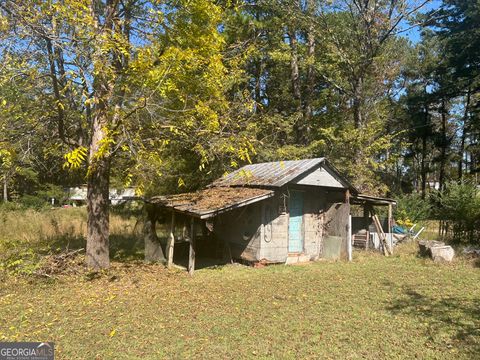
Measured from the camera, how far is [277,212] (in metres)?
12.8

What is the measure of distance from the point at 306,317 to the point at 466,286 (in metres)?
5.00

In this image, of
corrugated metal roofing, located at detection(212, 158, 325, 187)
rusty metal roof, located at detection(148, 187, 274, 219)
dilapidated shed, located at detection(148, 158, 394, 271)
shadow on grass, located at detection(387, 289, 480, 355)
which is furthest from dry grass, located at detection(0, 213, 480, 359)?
corrugated metal roofing, located at detection(212, 158, 325, 187)

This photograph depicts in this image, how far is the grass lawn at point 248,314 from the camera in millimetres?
5609

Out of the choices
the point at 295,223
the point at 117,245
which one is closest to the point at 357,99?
the point at 295,223

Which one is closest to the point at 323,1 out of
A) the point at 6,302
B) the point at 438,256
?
the point at 438,256

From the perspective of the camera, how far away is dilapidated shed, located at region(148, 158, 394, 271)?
12.1 meters

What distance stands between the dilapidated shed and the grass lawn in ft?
5.04

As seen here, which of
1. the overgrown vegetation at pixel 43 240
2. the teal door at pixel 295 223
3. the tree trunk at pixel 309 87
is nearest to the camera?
the overgrown vegetation at pixel 43 240

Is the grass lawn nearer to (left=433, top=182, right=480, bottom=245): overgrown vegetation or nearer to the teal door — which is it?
the teal door

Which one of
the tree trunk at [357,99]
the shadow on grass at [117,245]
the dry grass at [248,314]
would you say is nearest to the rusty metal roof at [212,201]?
the dry grass at [248,314]

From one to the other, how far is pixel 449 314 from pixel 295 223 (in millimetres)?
6754

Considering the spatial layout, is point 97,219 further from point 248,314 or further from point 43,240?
point 43,240

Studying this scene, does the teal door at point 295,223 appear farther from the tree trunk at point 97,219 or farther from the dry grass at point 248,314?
the tree trunk at point 97,219

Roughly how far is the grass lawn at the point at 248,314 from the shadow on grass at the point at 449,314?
0.06 ft
